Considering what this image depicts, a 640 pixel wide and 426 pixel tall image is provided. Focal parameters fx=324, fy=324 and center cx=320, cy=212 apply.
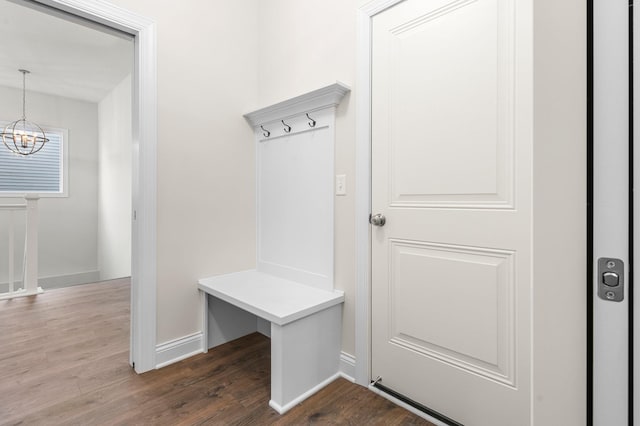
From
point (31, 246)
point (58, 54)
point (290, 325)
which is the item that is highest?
point (58, 54)

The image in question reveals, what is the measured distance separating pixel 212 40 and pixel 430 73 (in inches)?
59.9

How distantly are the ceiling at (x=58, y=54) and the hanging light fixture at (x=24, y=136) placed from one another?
17.4 inches

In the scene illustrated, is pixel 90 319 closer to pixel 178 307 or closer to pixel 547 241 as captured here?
pixel 178 307

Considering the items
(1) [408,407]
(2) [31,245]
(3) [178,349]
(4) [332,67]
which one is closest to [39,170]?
(2) [31,245]

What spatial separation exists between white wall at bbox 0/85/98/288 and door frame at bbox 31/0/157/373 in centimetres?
426

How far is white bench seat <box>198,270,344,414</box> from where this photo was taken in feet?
5.21

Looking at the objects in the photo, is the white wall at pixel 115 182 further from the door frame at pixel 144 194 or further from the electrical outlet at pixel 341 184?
the electrical outlet at pixel 341 184

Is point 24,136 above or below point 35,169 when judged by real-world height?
above

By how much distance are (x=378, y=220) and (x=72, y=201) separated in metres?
5.45

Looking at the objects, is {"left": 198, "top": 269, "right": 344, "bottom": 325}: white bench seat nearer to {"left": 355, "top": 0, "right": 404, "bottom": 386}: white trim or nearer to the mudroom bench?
the mudroom bench

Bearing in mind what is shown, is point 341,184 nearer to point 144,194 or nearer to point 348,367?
point 348,367

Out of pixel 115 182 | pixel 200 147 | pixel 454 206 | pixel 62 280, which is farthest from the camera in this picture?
pixel 62 280

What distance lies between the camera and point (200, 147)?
2.15 metres

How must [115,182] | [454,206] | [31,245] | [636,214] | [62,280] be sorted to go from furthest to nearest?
[62,280] < [115,182] < [31,245] < [454,206] < [636,214]
